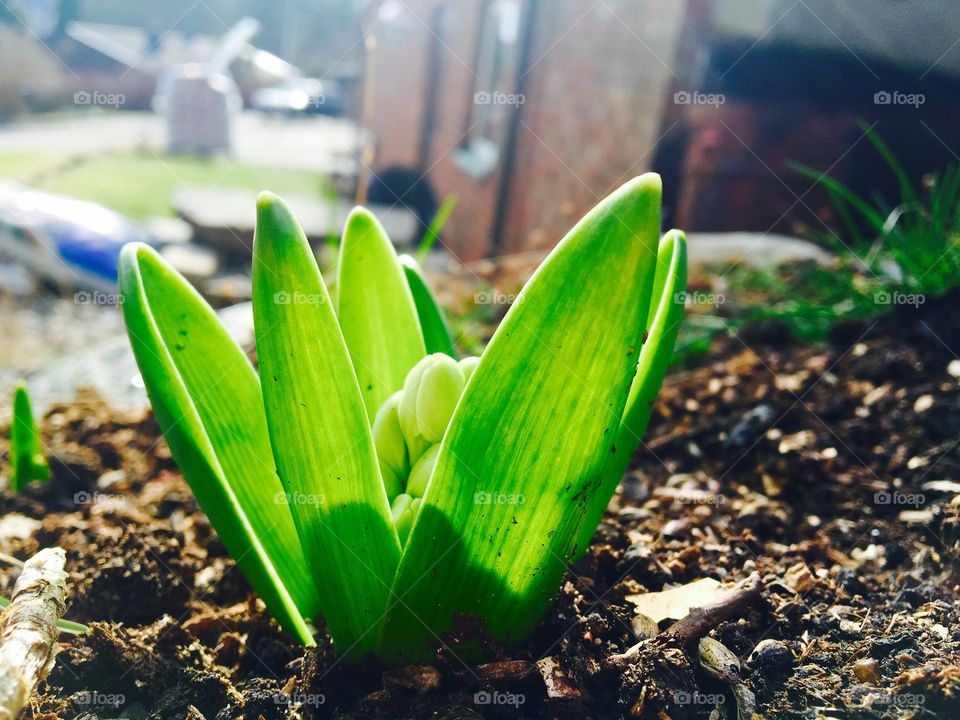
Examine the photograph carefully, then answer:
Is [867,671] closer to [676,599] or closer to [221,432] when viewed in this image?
[676,599]

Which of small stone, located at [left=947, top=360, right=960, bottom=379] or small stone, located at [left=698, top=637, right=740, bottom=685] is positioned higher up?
small stone, located at [left=947, top=360, right=960, bottom=379]

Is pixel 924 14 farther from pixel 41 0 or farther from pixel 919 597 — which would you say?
pixel 41 0

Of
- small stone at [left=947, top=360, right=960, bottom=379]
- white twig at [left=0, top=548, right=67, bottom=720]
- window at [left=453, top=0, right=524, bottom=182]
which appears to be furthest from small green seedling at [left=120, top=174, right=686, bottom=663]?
window at [left=453, top=0, right=524, bottom=182]

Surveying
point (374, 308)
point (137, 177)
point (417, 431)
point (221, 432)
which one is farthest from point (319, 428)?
point (137, 177)

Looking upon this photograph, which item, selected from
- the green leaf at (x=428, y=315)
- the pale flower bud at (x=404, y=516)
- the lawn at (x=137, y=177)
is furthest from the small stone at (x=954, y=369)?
the lawn at (x=137, y=177)

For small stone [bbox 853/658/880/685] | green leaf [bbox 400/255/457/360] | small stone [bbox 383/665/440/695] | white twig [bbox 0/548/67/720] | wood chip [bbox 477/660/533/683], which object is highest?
green leaf [bbox 400/255/457/360]

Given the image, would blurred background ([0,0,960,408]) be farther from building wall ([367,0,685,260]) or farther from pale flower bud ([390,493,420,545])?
pale flower bud ([390,493,420,545])

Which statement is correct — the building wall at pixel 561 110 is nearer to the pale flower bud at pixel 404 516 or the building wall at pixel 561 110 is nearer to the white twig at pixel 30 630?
the pale flower bud at pixel 404 516
